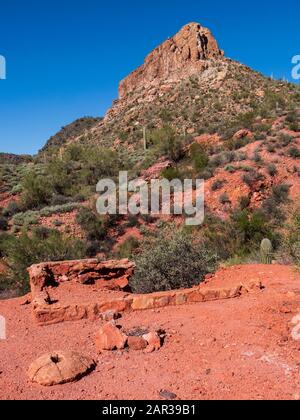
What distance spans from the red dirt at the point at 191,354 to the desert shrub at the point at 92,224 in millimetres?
10713

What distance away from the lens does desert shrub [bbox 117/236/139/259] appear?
15494mm

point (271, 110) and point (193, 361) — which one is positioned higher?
point (271, 110)

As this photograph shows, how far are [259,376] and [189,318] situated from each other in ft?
6.92

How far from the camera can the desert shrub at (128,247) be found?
610 inches

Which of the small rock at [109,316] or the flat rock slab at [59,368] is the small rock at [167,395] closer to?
the flat rock slab at [59,368]

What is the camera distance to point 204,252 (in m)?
9.39

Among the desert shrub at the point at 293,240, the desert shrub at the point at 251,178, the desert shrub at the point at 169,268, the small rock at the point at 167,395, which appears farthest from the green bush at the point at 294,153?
the small rock at the point at 167,395

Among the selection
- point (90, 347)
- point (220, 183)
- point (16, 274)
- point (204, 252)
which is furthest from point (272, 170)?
point (90, 347)

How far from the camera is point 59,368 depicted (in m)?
4.38

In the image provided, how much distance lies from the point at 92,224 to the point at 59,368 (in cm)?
1391

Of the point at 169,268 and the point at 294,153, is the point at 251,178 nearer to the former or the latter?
the point at 294,153

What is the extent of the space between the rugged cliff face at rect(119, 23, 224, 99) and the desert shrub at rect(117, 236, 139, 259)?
37612 millimetres

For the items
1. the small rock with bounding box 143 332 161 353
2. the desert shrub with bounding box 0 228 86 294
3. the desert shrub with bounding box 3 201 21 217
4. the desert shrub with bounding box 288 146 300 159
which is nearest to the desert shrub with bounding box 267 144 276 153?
the desert shrub with bounding box 288 146 300 159
